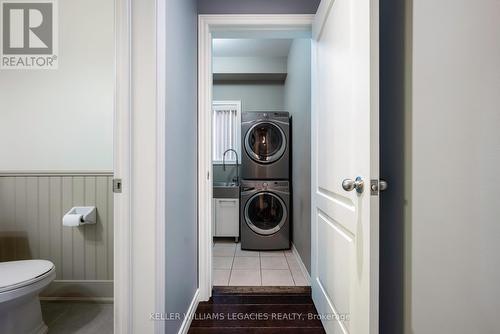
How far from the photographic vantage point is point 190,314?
1.71 meters

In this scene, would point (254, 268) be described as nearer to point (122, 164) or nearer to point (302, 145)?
point (302, 145)

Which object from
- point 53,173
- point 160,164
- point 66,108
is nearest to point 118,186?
point 160,164

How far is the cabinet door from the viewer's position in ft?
11.5

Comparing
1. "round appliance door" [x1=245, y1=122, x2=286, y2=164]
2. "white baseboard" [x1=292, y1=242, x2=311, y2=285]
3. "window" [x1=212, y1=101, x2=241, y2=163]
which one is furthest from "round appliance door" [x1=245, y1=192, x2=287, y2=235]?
"window" [x1=212, y1=101, x2=241, y2=163]

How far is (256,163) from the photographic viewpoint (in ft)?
10.9

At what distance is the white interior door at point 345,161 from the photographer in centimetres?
98

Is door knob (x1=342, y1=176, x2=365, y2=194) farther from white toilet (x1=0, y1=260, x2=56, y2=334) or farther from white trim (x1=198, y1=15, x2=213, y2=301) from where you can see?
white toilet (x1=0, y1=260, x2=56, y2=334)

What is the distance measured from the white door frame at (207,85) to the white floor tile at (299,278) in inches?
31.0

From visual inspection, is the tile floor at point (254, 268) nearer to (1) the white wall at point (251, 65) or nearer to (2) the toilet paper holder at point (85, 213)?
(2) the toilet paper holder at point (85, 213)

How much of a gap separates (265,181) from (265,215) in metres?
0.43

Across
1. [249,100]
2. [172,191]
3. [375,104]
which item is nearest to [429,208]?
[375,104]

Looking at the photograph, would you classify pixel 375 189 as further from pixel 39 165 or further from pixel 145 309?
pixel 39 165

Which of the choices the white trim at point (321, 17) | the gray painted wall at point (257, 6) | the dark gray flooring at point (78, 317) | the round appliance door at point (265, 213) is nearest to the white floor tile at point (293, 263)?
the round appliance door at point (265, 213)

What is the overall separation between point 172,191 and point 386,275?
1.09 m
